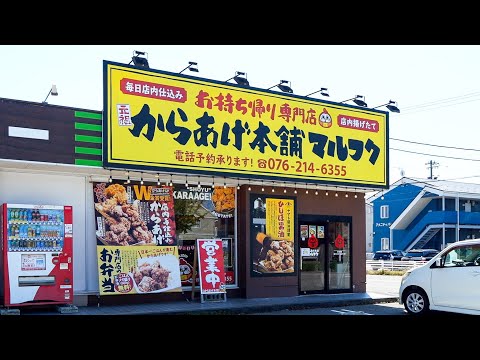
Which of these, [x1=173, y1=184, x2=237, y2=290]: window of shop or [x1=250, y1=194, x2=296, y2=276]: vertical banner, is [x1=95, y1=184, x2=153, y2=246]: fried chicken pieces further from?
[x1=250, y1=194, x2=296, y2=276]: vertical banner

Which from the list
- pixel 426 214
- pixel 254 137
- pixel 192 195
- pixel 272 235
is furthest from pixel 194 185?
pixel 426 214

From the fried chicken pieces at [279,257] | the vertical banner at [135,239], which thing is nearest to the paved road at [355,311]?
the fried chicken pieces at [279,257]

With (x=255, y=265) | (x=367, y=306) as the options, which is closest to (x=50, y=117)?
(x=255, y=265)

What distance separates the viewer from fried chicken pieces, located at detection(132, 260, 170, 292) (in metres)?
12.7

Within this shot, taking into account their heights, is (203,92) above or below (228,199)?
above

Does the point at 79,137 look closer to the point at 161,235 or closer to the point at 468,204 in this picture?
the point at 161,235

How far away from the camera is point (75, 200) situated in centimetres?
1242

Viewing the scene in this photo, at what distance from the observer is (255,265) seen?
1435 centimetres

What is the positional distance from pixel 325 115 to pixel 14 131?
26.6 feet

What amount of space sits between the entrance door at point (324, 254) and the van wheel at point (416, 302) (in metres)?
4.04

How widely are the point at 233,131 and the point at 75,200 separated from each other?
4.12 meters

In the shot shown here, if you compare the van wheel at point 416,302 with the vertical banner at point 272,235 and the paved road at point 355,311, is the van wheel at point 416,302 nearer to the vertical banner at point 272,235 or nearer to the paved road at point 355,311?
the paved road at point 355,311

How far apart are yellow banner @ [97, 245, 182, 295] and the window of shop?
0.60 metres

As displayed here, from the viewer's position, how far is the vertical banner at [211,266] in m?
13.3
